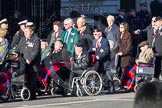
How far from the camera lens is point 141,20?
61.0 feet

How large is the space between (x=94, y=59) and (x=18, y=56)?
1.94 meters

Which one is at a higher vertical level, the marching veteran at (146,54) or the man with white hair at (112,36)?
the man with white hair at (112,36)

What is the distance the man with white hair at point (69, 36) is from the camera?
14304 millimetres

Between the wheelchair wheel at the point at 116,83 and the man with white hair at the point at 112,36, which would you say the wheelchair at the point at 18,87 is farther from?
the man with white hair at the point at 112,36

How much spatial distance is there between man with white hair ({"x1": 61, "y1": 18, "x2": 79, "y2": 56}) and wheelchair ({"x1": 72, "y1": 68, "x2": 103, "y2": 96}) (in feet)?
2.86

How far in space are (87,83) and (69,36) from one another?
1.57 m

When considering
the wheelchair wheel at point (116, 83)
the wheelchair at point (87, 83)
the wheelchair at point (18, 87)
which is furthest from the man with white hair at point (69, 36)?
the wheelchair at point (18, 87)

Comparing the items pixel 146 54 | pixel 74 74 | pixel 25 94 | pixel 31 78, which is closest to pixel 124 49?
pixel 146 54

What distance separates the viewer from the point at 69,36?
14.6 meters

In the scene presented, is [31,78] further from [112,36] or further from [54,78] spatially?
[112,36]

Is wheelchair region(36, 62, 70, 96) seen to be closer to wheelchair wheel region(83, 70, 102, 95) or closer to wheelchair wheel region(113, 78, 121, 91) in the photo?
wheelchair wheel region(83, 70, 102, 95)

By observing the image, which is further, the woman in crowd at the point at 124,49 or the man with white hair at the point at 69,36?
the woman in crowd at the point at 124,49

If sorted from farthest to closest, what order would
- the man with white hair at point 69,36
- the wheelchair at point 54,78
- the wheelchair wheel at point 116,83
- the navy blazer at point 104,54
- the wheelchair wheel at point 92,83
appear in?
the wheelchair wheel at point 116,83 → the man with white hair at point 69,36 → the navy blazer at point 104,54 → the wheelchair at point 54,78 → the wheelchair wheel at point 92,83

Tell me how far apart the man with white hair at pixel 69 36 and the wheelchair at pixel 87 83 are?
34.3 inches
